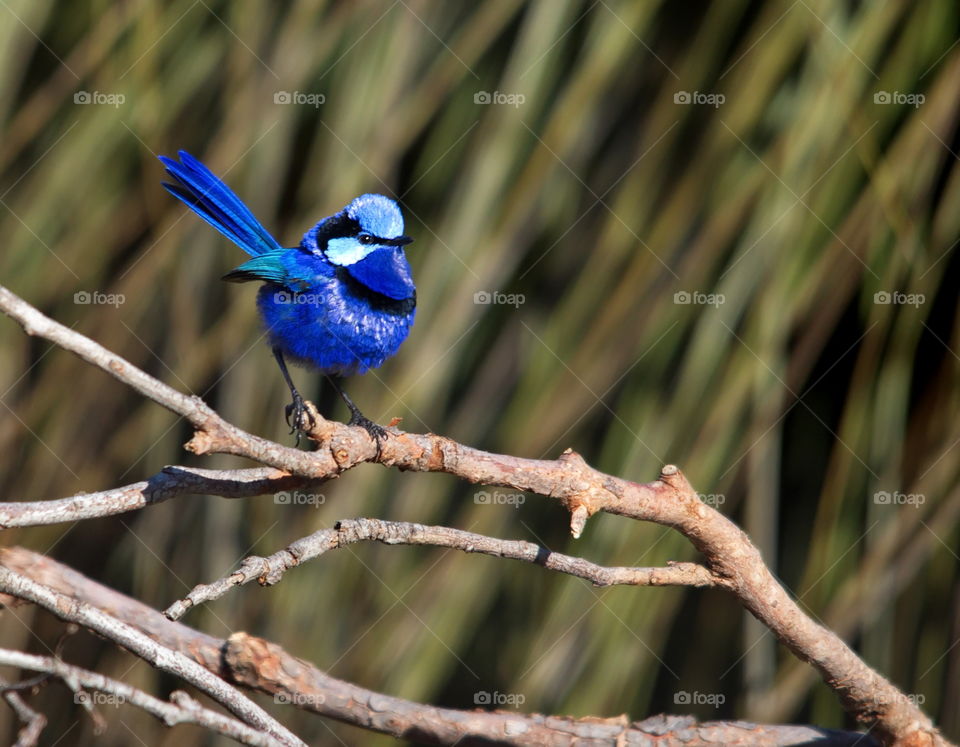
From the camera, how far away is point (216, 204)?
6.34 feet

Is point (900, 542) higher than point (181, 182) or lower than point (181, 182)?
lower

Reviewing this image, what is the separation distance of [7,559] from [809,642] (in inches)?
39.5

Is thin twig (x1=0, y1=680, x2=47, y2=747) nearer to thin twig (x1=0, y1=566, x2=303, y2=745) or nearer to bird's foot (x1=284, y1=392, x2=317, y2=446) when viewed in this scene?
thin twig (x1=0, y1=566, x2=303, y2=745)

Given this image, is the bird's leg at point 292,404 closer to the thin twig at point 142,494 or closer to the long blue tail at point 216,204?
the long blue tail at point 216,204

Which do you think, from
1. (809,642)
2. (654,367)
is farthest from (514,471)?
(654,367)

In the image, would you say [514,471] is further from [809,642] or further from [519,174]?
[519,174]

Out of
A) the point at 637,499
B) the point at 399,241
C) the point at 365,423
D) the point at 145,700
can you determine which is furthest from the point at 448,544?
the point at 399,241

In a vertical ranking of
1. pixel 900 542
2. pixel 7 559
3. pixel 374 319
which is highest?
pixel 374 319

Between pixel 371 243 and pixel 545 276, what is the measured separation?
1.25 ft

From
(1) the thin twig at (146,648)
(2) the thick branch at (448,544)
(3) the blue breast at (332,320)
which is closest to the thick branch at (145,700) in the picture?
(1) the thin twig at (146,648)

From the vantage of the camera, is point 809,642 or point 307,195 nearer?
point 809,642

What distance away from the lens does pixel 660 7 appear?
5.88ft

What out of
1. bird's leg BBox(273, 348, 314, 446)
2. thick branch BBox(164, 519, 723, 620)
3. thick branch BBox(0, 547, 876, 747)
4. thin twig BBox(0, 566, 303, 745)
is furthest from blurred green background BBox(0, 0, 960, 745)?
thin twig BBox(0, 566, 303, 745)

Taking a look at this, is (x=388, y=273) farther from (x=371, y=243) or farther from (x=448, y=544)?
(x=448, y=544)
